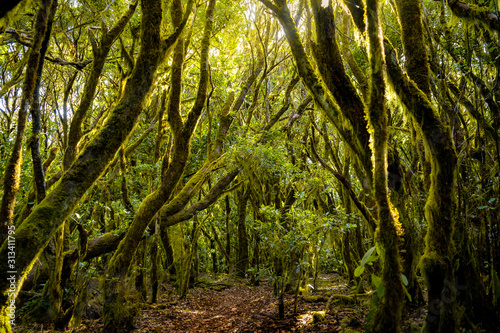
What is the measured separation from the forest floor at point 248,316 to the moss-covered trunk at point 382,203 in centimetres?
229

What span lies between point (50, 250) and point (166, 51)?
4.66m

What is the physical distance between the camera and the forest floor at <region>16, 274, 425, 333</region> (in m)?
5.85

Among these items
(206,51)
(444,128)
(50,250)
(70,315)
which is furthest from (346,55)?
(70,315)

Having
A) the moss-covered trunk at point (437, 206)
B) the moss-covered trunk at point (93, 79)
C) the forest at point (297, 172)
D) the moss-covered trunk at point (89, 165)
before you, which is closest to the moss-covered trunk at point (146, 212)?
the forest at point (297, 172)

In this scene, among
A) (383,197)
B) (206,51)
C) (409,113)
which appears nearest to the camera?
(383,197)

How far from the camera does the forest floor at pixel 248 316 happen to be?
585cm

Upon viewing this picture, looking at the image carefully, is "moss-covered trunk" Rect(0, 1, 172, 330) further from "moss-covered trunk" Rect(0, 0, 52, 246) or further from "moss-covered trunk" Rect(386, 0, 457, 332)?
"moss-covered trunk" Rect(386, 0, 457, 332)

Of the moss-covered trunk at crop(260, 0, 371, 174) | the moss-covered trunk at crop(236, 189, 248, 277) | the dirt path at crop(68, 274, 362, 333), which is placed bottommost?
the dirt path at crop(68, 274, 362, 333)

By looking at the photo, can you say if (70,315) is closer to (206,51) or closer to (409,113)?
(206,51)

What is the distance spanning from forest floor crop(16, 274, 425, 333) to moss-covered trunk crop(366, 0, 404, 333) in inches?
90.2

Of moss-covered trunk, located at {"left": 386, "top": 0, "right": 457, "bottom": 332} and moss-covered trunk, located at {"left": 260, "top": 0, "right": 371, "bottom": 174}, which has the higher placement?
moss-covered trunk, located at {"left": 260, "top": 0, "right": 371, "bottom": 174}

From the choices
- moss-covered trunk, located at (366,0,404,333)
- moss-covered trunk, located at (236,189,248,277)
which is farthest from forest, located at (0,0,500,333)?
moss-covered trunk, located at (236,189,248,277)

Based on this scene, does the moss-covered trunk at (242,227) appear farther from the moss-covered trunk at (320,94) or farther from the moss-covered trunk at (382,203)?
the moss-covered trunk at (382,203)

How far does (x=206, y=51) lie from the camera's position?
667 cm
